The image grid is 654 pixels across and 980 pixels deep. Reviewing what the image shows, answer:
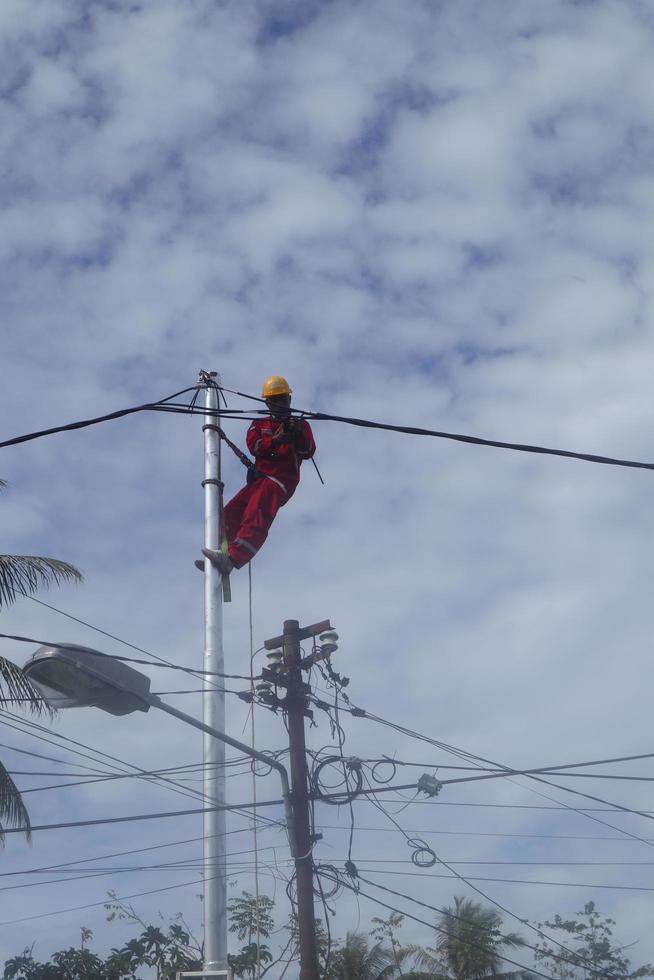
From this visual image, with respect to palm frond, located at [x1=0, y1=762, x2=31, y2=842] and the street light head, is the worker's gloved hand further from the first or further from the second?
palm frond, located at [x1=0, y1=762, x2=31, y2=842]

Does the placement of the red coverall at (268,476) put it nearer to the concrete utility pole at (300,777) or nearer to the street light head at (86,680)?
the street light head at (86,680)

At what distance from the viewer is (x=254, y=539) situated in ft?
30.5

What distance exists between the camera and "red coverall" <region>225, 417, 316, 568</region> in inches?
375

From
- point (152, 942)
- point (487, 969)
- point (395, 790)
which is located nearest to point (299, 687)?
point (395, 790)

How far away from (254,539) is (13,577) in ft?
19.8

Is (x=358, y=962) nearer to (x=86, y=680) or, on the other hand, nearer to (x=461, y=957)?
(x=461, y=957)

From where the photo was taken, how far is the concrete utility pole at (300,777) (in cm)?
1012

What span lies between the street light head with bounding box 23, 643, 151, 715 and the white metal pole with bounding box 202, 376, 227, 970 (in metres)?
0.56

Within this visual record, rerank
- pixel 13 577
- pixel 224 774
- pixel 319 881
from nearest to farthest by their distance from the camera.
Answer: pixel 224 774, pixel 319 881, pixel 13 577

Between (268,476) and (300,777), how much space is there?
3040 millimetres

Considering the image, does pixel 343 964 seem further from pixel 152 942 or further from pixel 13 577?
pixel 13 577

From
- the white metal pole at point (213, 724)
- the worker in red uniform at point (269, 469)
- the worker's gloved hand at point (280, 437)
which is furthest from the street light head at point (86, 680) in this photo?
the worker's gloved hand at point (280, 437)

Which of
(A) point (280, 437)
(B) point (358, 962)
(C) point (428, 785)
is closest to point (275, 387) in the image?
(A) point (280, 437)

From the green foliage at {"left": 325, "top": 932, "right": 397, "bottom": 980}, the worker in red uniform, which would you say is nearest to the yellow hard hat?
the worker in red uniform
